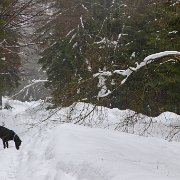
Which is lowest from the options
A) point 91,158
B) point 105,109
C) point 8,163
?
point 8,163

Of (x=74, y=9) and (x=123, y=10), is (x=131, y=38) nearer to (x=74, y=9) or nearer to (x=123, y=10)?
(x=123, y=10)

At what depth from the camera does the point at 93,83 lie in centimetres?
984

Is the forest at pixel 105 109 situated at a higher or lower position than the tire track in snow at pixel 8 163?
higher

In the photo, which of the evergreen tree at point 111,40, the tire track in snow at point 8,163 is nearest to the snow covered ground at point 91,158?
the tire track in snow at point 8,163

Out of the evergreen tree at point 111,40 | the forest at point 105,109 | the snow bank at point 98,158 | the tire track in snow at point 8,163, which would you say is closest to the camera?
the snow bank at point 98,158

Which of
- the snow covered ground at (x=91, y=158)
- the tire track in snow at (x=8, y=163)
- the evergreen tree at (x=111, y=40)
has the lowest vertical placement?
the tire track in snow at (x=8, y=163)

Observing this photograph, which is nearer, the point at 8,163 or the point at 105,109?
the point at 105,109

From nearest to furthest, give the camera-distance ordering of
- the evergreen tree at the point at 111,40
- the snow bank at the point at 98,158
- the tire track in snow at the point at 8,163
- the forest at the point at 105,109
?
the snow bank at the point at 98,158
the forest at the point at 105,109
the tire track in snow at the point at 8,163
the evergreen tree at the point at 111,40

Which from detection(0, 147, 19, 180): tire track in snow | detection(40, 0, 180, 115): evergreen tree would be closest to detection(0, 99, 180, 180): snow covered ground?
detection(0, 147, 19, 180): tire track in snow

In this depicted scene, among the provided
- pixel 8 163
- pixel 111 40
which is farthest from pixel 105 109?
pixel 111 40

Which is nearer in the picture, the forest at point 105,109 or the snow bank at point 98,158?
the snow bank at point 98,158

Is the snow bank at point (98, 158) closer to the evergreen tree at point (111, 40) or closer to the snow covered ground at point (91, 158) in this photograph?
the snow covered ground at point (91, 158)

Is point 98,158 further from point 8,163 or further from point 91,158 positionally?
point 8,163

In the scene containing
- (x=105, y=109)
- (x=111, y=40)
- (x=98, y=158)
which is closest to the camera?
(x=98, y=158)
